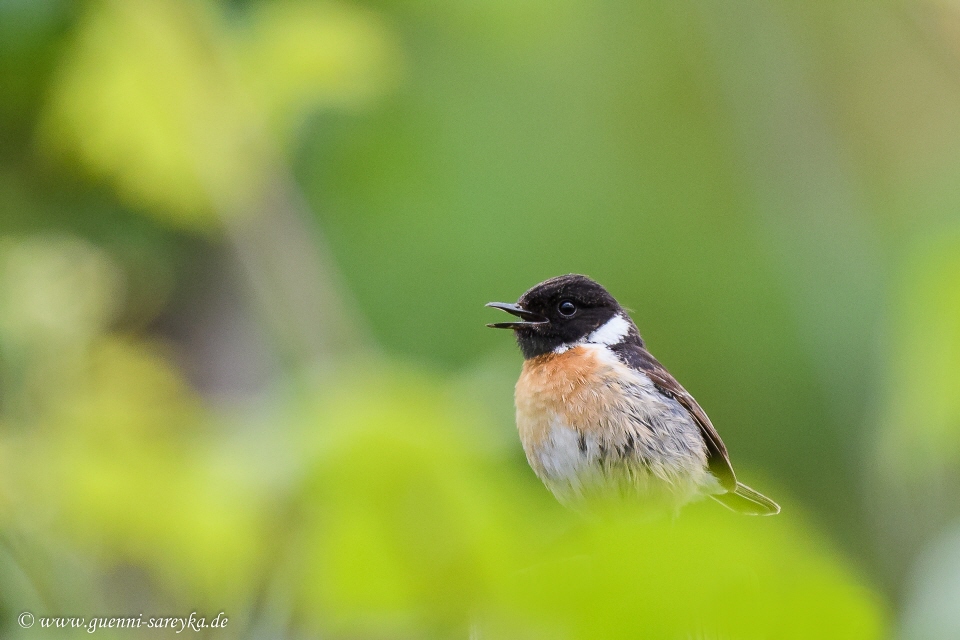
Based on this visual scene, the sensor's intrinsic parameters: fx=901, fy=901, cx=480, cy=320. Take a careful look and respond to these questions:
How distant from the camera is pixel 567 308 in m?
2.14

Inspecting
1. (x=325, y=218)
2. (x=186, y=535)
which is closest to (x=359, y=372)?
(x=186, y=535)

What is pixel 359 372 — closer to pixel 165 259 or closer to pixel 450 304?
pixel 165 259

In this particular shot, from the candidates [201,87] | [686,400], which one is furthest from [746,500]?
[201,87]

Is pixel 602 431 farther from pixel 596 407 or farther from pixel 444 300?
pixel 444 300

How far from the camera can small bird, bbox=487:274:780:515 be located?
1884 mm

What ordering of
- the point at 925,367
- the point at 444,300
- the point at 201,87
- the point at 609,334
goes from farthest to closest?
the point at 444,300 → the point at 201,87 → the point at 609,334 → the point at 925,367

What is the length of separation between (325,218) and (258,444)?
313 centimetres

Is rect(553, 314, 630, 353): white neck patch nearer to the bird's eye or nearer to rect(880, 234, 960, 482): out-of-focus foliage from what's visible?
the bird's eye

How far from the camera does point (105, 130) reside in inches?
118

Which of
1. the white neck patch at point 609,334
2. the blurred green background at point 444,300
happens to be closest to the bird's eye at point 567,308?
the white neck patch at point 609,334

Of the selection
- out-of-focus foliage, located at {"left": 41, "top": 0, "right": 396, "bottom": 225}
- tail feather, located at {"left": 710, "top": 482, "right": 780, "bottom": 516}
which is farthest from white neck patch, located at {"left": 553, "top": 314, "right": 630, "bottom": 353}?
out-of-focus foliage, located at {"left": 41, "top": 0, "right": 396, "bottom": 225}

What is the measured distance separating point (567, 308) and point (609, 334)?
0.19 metres

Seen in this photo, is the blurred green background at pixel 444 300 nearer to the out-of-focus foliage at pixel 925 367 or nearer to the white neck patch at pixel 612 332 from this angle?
the out-of-focus foliage at pixel 925 367

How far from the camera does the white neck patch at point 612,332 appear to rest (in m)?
2.26
